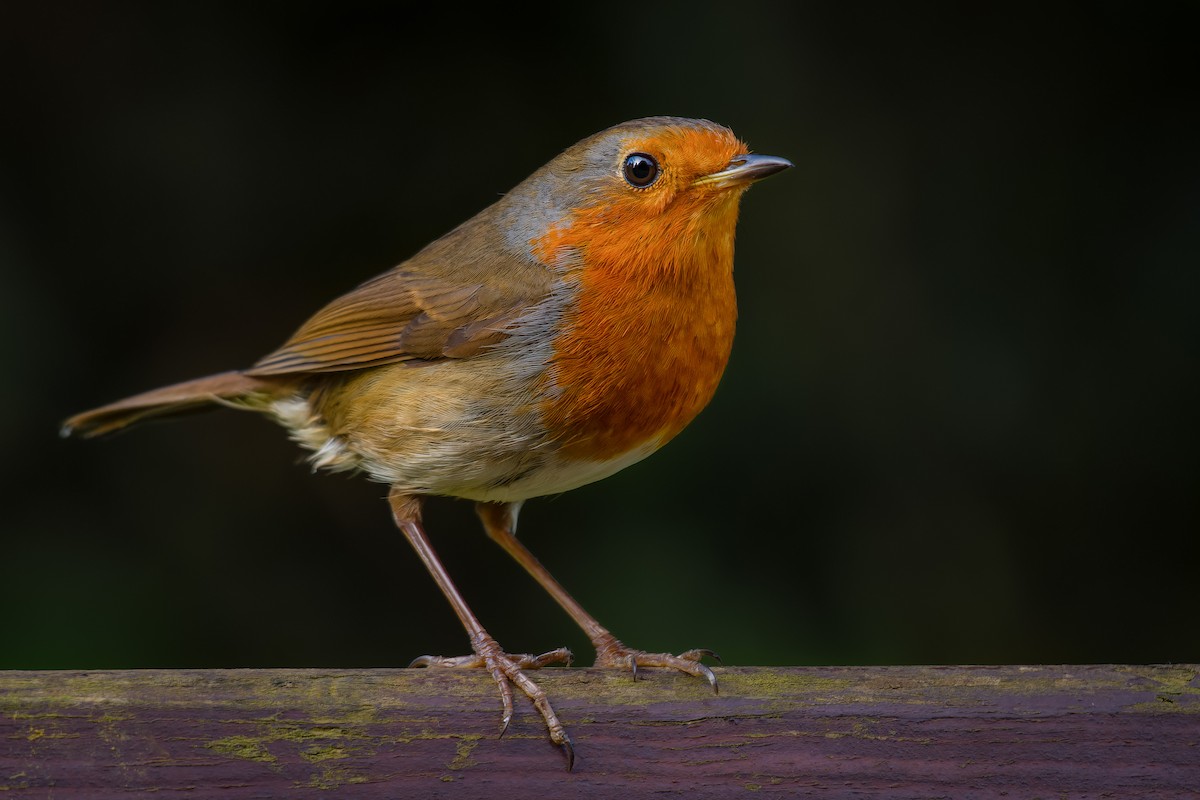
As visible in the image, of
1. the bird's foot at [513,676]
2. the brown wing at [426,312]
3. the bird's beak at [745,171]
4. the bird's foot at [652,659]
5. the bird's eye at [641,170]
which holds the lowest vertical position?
the bird's foot at [652,659]

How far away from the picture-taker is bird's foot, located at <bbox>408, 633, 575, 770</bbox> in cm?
213

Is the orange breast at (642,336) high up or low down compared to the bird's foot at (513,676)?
up

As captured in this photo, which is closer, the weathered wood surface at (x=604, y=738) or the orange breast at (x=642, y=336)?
the weathered wood surface at (x=604, y=738)

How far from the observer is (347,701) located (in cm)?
212

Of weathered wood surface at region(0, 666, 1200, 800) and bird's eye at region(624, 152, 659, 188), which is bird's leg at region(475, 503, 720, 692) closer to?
weathered wood surface at region(0, 666, 1200, 800)

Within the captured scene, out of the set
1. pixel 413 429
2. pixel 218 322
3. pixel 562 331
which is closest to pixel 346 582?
pixel 218 322

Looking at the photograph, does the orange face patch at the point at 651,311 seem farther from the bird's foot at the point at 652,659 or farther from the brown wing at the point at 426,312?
the bird's foot at the point at 652,659

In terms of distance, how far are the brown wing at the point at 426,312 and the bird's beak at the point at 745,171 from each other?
397 mm

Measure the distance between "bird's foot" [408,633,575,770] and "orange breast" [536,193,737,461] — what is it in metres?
0.45

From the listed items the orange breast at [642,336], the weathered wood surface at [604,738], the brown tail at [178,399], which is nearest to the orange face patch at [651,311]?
the orange breast at [642,336]

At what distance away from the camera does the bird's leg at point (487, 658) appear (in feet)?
7.02

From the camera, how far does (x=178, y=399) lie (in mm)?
3506

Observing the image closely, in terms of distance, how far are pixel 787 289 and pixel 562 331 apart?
52.9 inches

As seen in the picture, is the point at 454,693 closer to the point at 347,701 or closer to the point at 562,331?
the point at 347,701
